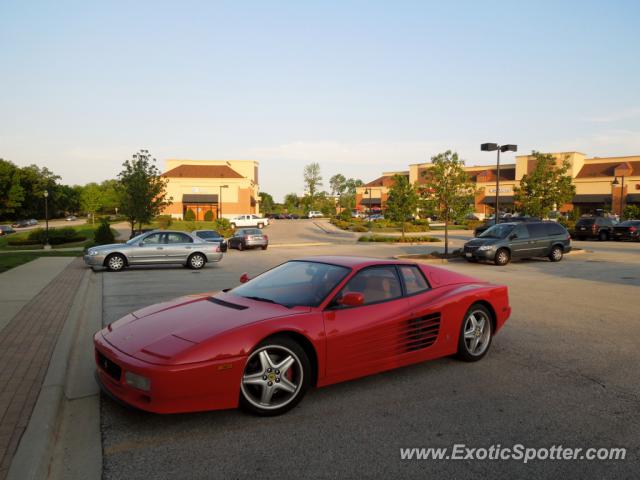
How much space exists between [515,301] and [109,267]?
509 inches

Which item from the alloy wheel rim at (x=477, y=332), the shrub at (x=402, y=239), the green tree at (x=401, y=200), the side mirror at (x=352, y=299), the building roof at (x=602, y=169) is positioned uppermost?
the building roof at (x=602, y=169)

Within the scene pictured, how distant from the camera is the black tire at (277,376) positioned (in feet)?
13.6

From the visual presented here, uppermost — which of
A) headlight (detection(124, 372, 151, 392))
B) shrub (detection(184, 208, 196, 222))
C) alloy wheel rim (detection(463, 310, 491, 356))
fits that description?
headlight (detection(124, 372, 151, 392))

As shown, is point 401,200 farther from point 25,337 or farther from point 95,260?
point 25,337

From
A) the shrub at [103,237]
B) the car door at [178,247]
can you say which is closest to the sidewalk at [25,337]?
the car door at [178,247]

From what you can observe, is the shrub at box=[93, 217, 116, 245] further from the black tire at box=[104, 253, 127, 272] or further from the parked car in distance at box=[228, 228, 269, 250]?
the black tire at box=[104, 253, 127, 272]

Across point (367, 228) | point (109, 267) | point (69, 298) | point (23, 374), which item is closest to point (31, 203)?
point (367, 228)

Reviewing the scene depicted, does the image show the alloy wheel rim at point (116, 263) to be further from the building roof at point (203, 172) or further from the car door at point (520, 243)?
the building roof at point (203, 172)

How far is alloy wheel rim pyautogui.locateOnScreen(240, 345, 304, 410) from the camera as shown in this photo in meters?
4.16

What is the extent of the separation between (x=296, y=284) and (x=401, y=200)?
27.7 meters

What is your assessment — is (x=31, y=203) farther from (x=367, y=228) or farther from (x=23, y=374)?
(x=23, y=374)

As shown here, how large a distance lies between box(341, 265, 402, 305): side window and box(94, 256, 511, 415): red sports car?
0.01m

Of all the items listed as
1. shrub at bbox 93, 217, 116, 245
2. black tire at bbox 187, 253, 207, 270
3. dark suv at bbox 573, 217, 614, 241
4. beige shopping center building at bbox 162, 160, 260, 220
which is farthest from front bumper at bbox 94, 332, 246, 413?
beige shopping center building at bbox 162, 160, 260, 220

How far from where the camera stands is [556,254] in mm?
20234
